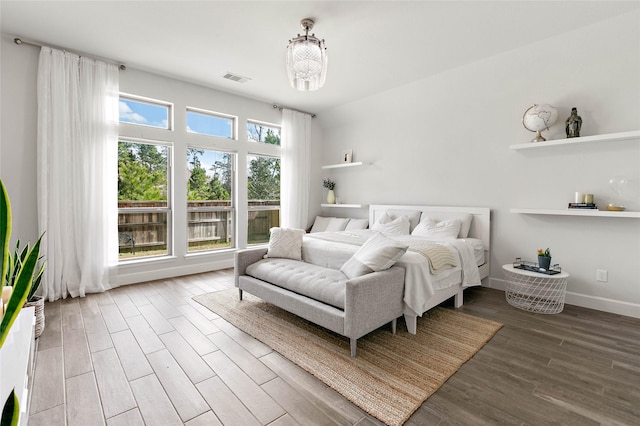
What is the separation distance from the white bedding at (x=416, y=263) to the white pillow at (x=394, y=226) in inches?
29.0

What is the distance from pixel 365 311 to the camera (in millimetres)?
2143

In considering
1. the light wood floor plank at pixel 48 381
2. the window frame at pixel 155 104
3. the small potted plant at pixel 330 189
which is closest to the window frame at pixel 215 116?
the window frame at pixel 155 104

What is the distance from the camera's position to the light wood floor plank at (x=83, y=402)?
1.53m

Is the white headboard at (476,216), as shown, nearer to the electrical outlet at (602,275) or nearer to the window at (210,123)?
the electrical outlet at (602,275)

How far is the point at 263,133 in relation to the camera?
5.29 metres

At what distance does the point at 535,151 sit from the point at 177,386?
409 centimetres

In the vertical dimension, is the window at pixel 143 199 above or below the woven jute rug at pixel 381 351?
above

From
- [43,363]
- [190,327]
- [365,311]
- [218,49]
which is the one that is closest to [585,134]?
[365,311]

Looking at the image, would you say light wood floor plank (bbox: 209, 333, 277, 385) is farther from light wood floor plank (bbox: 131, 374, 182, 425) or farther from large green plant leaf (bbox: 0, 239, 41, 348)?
large green plant leaf (bbox: 0, 239, 41, 348)

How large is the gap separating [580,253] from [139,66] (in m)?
5.60

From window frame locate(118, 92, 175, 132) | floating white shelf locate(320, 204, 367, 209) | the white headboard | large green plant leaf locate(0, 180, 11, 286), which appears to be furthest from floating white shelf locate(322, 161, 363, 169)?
large green plant leaf locate(0, 180, 11, 286)

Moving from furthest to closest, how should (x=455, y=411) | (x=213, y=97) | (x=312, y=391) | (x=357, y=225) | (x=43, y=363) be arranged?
(x=357, y=225) → (x=213, y=97) → (x=43, y=363) → (x=312, y=391) → (x=455, y=411)

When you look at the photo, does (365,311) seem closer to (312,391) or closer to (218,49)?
(312,391)

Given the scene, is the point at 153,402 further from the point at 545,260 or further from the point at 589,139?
the point at 589,139
